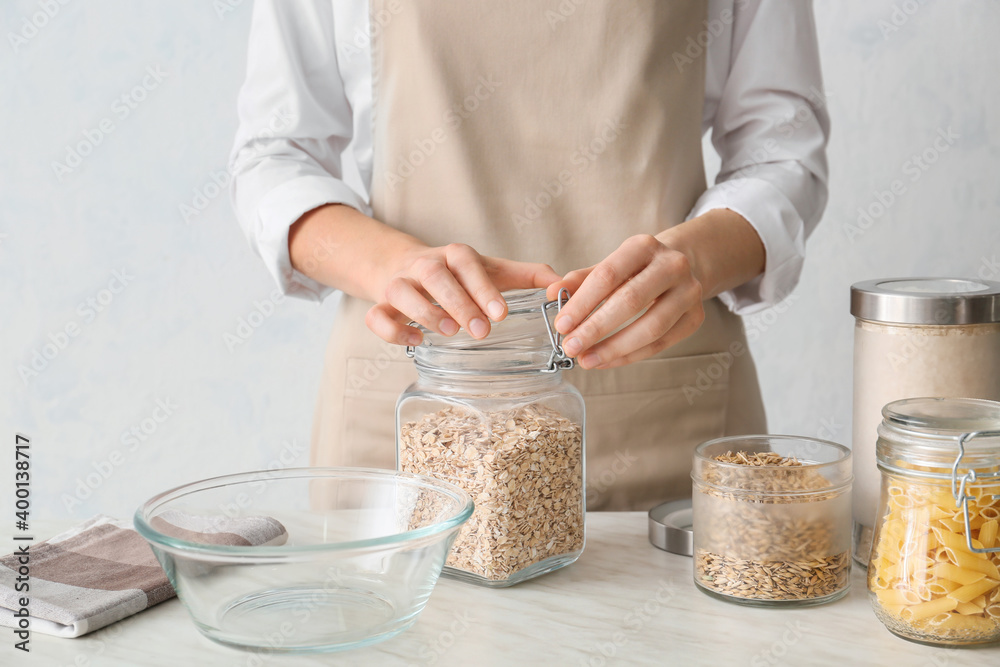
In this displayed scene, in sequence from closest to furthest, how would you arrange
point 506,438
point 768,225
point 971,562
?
1. point 971,562
2. point 506,438
3. point 768,225

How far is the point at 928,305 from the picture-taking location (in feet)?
2.20

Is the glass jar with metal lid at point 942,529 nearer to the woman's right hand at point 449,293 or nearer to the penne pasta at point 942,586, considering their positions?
the penne pasta at point 942,586

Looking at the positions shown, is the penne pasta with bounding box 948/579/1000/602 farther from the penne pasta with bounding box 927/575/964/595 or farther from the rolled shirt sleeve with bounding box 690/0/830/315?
the rolled shirt sleeve with bounding box 690/0/830/315

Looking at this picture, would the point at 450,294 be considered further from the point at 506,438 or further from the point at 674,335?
the point at 674,335

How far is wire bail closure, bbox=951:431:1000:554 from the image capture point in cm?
55

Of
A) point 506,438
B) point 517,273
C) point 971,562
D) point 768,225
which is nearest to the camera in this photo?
point 971,562

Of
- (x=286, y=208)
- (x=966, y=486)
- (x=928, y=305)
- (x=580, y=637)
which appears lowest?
(x=580, y=637)

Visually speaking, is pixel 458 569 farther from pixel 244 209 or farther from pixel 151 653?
pixel 244 209

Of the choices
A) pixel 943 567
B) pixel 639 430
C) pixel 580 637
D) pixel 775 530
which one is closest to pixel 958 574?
pixel 943 567

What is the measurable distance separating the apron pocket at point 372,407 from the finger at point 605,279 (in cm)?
39

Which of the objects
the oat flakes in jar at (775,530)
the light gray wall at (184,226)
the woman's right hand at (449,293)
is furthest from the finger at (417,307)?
the light gray wall at (184,226)

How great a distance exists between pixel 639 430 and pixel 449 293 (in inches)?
17.6

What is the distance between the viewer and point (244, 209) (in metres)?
1.08

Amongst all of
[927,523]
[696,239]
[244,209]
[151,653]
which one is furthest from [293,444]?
[927,523]
